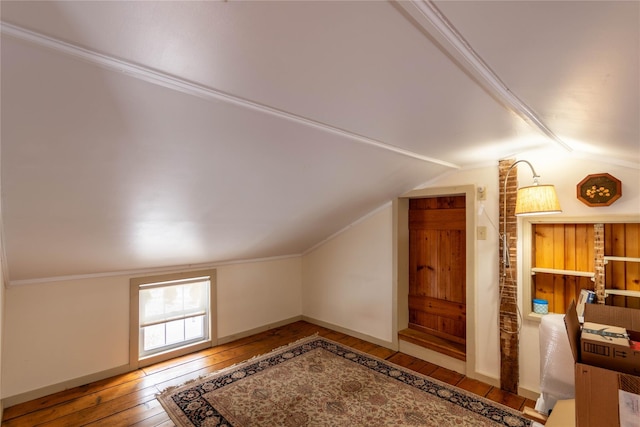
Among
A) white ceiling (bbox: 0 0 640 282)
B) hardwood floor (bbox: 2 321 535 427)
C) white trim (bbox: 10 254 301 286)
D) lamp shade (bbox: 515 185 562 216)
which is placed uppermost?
white ceiling (bbox: 0 0 640 282)

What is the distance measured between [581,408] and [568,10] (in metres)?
1.62

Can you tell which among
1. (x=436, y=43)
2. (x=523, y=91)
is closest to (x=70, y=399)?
(x=436, y=43)

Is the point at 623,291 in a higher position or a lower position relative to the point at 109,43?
lower

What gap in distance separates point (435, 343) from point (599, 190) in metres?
2.03

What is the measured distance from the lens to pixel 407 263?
3.75 metres

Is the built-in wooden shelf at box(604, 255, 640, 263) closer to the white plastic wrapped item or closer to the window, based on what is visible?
the white plastic wrapped item

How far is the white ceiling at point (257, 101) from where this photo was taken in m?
0.88

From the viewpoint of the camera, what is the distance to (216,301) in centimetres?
376

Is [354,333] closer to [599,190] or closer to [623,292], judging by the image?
[623,292]

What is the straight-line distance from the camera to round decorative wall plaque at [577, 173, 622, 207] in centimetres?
223

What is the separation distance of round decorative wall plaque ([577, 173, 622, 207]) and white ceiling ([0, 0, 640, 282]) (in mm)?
159

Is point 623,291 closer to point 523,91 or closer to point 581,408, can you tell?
point 581,408

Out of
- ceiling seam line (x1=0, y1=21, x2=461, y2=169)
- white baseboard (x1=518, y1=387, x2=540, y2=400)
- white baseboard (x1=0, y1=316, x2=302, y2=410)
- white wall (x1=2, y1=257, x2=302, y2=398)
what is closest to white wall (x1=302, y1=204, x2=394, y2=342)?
white baseboard (x1=518, y1=387, x2=540, y2=400)

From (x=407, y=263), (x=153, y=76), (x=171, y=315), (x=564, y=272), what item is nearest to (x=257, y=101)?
(x=153, y=76)
